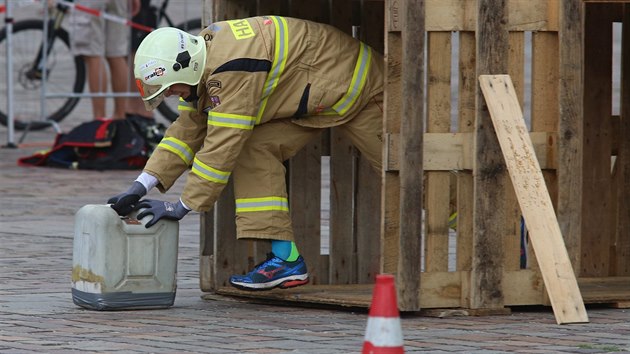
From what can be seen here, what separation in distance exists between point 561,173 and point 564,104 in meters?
0.30

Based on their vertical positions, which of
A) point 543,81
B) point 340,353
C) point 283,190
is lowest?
point 340,353

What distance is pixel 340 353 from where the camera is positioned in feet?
19.8

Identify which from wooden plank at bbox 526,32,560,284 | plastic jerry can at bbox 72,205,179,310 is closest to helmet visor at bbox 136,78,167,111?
plastic jerry can at bbox 72,205,179,310

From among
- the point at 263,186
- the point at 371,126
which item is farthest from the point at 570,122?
the point at 263,186

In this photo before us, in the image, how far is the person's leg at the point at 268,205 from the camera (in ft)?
24.6

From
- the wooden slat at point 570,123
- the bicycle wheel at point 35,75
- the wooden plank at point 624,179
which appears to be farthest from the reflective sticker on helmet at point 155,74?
the bicycle wheel at point 35,75

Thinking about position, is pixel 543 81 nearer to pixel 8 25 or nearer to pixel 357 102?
pixel 357 102

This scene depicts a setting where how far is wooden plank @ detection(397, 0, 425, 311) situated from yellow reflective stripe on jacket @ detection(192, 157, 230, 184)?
0.83 metres

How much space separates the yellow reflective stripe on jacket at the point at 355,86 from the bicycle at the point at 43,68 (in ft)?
26.4

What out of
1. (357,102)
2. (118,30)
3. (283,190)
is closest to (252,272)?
(283,190)

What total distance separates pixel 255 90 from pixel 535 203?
51.2 inches

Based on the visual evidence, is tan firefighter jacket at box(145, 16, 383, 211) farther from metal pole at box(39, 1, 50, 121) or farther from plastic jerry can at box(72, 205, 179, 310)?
metal pole at box(39, 1, 50, 121)

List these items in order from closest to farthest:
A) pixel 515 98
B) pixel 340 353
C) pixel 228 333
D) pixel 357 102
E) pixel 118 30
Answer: pixel 340 353 → pixel 228 333 → pixel 515 98 → pixel 357 102 → pixel 118 30

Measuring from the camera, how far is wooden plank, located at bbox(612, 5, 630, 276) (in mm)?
8492
